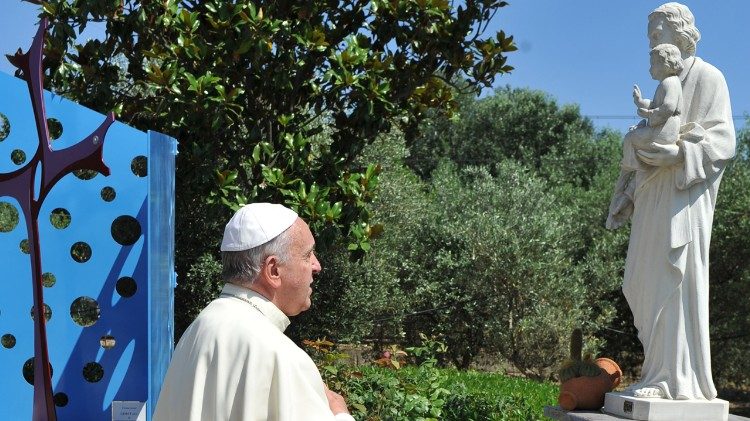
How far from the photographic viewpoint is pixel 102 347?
20.3 feet

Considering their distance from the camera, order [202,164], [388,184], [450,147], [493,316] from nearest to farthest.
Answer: [202,164] < [388,184] < [493,316] < [450,147]

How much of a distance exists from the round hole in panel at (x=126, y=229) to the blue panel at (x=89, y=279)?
53 millimetres

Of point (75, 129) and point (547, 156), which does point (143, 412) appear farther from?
point (547, 156)

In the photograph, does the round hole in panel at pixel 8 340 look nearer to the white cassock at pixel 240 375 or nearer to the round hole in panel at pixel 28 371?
the round hole in panel at pixel 28 371

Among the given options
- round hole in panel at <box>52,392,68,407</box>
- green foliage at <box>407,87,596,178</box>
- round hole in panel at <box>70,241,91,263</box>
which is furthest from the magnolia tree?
green foliage at <box>407,87,596,178</box>

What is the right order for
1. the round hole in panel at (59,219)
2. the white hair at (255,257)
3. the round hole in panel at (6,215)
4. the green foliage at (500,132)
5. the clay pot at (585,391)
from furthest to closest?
the green foliage at (500,132) → the round hole in panel at (6,215) → the round hole in panel at (59,219) → the clay pot at (585,391) → the white hair at (255,257)

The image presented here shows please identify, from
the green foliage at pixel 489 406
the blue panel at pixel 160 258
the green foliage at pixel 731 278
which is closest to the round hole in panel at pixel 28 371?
the blue panel at pixel 160 258

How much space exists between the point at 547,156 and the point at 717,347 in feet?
25.8

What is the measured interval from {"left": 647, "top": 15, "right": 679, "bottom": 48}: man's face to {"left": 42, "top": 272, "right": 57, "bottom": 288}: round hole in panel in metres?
4.06

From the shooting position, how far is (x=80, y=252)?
670cm

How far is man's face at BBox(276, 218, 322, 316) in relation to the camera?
2559mm

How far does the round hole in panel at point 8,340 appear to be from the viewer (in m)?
6.26

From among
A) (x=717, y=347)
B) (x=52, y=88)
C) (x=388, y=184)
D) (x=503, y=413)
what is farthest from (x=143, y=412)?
(x=717, y=347)

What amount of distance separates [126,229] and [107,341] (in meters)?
0.73
